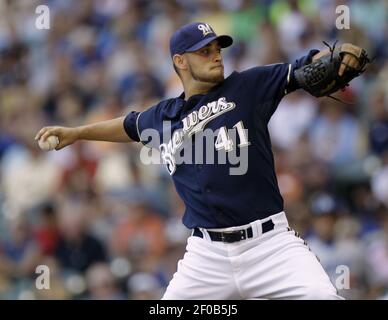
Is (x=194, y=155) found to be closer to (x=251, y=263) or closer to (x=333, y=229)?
(x=251, y=263)

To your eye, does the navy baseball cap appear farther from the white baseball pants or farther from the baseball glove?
the white baseball pants

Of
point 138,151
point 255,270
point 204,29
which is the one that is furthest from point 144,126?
point 138,151

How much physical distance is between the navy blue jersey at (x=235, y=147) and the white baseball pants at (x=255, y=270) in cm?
9

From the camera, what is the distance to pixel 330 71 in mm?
4727

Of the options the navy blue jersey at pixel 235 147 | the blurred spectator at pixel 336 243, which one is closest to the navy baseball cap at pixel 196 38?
the navy blue jersey at pixel 235 147

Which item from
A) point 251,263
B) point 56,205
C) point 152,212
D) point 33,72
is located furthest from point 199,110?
point 33,72

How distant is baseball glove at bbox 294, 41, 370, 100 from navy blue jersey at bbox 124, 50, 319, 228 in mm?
86

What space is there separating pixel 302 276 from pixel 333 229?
2430 mm

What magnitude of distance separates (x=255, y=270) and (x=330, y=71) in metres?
1.09

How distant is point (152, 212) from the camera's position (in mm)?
7840

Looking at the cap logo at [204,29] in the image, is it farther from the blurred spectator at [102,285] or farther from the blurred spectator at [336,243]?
the blurred spectator at [102,285]

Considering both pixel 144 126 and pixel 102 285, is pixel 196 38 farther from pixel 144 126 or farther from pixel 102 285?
pixel 102 285

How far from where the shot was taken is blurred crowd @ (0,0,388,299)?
286 inches

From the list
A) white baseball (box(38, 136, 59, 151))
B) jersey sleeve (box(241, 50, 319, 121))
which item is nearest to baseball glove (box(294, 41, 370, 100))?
jersey sleeve (box(241, 50, 319, 121))
